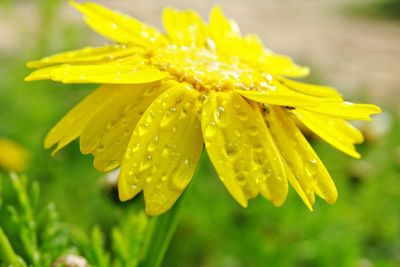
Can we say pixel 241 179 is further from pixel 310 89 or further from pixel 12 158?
pixel 12 158

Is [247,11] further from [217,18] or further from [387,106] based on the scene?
[217,18]

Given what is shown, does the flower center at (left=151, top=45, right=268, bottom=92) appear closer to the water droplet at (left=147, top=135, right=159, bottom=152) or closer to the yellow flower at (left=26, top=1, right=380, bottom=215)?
the yellow flower at (left=26, top=1, right=380, bottom=215)

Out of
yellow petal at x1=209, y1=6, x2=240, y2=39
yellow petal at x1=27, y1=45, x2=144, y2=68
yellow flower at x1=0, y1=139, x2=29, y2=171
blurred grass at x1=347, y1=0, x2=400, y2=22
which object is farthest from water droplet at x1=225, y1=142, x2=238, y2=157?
blurred grass at x1=347, y1=0, x2=400, y2=22

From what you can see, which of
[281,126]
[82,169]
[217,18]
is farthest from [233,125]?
[82,169]

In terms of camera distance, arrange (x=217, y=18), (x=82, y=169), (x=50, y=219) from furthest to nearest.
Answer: (x=82, y=169), (x=217, y=18), (x=50, y=219)

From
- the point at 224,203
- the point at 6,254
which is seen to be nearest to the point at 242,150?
the point at 6,254
